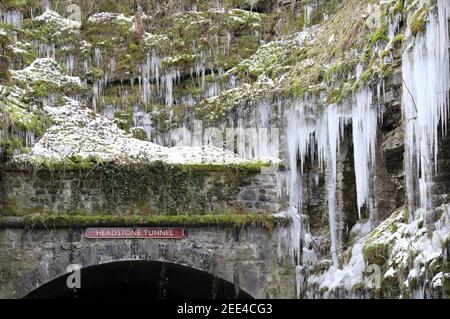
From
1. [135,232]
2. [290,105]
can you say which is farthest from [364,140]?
[135,232]

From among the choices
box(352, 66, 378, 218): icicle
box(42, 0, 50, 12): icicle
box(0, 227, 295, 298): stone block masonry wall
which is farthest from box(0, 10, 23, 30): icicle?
box(352, 66, 378, 218): icicle

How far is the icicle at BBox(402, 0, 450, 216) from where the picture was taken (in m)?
9.25

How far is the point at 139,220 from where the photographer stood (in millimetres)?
12383

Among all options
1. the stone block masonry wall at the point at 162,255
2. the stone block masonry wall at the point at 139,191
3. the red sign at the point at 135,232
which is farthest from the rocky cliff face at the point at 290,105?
the red sign at the point at 135,232

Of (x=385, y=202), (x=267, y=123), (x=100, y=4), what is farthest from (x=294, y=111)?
(x=100, y=4)

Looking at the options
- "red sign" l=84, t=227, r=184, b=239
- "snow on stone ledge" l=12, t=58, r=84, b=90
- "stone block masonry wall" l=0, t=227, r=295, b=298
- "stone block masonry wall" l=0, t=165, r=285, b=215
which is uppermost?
"snow on stone ledge" l=12, t=58, r=84, b=90

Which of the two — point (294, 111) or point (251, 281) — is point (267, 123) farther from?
point (251, 281)

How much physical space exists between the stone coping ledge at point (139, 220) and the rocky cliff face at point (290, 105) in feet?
1.77

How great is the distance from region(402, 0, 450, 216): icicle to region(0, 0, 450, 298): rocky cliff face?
0.9 inches

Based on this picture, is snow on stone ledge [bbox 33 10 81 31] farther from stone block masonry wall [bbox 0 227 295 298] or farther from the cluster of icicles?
stone block masonry wall [bbox 0 227 295 298]

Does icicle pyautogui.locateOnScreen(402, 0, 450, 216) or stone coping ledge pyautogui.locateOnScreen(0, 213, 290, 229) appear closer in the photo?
icicle pyautogui.locateOnScreen(402, 0, 450, 216)

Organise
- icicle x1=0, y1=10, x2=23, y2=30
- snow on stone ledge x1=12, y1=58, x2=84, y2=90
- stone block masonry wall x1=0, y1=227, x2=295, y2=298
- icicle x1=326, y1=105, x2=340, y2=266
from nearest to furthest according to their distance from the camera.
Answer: stone block masonry wall x1=0, y1=227, x2=295, y2=298 < icicle x1=326, y1=105, x2=340, y2=266 < snow on stone ledge x1=12, y1=58, x2=84, y2=90 < icicle x1=0, y1=10, x2=23, y2=30

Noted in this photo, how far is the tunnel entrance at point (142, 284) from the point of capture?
12.7 meters

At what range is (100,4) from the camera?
67.6 feet
